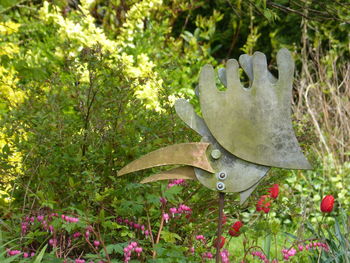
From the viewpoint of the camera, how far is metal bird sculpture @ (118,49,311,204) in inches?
94.0

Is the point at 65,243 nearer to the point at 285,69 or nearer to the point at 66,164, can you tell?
the point at 66,164

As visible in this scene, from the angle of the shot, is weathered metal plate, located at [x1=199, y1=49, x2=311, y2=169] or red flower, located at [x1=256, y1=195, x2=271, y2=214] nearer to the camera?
weathered metal plate, located at [x1=199, y1=49, x2=311, y2=169]

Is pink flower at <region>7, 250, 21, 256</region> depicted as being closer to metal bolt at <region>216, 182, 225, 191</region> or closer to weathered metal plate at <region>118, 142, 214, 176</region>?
weathered metal plate at <region>118, 142, 214, 176</region>

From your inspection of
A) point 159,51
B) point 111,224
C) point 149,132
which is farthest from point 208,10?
point 111,224

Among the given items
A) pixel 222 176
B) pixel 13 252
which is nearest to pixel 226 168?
pixel 222 176

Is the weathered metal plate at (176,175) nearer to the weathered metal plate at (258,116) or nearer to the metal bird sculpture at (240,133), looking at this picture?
the metal bird sculpture at (240,133)

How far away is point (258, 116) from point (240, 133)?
0.10 metres

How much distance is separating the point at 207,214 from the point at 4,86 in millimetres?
1643

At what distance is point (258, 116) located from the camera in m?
2.40

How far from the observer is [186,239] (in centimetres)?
314

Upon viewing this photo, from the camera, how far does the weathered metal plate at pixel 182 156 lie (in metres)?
2.44

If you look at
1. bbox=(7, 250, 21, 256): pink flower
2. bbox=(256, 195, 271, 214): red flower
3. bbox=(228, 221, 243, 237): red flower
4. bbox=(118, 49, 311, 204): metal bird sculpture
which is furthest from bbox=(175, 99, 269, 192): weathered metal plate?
bbox=(7, 250, 21, 256): pink flower

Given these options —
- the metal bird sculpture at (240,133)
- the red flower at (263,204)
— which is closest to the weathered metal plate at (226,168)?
the metal bird sculpture at (240,133)

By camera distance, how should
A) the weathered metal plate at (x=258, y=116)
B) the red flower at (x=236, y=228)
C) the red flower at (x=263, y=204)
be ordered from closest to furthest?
the weathered metal plate at (x=258, y=116) → the red flower at (x=236, y=228) → the red flower at (x=263, y=204)
